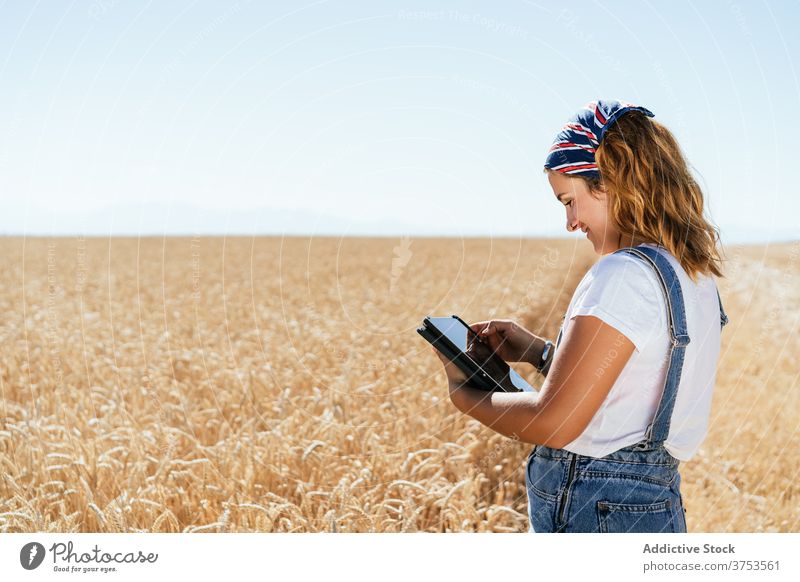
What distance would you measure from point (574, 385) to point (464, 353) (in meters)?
0.43

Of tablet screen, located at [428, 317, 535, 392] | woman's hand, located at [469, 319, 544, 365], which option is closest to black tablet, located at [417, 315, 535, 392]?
tablet screen, located at [428, 317, 535, 392]

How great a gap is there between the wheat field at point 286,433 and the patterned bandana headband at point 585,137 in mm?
649

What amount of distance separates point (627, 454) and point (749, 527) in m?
2.84

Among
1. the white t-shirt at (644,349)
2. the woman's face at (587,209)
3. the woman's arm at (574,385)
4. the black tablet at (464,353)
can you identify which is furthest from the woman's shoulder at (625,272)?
the black tablet at (464,353)

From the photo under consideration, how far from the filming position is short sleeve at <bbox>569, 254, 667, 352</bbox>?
5.48 feet

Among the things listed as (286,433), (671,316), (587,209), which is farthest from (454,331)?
(286,433)

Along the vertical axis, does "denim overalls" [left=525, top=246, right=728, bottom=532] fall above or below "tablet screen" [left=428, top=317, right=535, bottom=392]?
below

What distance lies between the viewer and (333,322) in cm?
938

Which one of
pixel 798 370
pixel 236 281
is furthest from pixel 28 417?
pixel 236 281

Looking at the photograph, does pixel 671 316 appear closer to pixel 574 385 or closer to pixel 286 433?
pixel 574 385

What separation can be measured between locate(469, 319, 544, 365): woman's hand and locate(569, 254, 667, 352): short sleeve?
2.29 feet

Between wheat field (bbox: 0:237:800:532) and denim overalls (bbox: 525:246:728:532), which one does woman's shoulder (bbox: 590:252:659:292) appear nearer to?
denim overalls (bbox: 525:246:728:532)

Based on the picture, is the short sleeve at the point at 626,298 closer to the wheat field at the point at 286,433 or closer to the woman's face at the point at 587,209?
the woman's face at the point at 587,209

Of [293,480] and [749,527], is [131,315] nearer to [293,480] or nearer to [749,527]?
[293,480]
